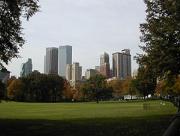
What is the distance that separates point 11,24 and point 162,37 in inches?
969

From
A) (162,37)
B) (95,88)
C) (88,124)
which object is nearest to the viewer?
(88,124)

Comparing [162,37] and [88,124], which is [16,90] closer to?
[162,37]

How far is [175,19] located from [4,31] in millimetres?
24679

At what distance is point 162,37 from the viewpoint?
4966cm

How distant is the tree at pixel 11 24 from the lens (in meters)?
27.6

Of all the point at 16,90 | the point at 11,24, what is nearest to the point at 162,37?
the point at 11,24

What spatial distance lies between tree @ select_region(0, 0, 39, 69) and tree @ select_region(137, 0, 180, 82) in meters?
20.7

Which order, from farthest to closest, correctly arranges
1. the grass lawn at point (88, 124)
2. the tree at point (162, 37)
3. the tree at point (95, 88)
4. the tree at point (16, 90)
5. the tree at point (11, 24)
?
the tree at point (95, 88)
the tree at point (16, 90)
the tree at point (162, 37)
the tree at point (11, 24)
the grass lawn at point (88, 124)

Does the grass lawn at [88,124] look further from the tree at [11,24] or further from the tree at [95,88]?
the tree at [95,88]

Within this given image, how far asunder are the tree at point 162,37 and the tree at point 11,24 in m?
20.7

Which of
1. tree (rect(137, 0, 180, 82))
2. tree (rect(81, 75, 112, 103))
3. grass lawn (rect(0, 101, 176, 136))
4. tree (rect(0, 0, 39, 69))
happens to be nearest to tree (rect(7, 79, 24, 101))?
tree (rect(81, 75, 112, 103))

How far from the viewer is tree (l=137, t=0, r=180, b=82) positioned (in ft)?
157

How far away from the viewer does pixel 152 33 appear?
50406 mm

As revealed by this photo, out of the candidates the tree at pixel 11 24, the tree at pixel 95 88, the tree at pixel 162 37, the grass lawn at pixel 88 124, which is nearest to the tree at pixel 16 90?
the tree at pixel 95 88
